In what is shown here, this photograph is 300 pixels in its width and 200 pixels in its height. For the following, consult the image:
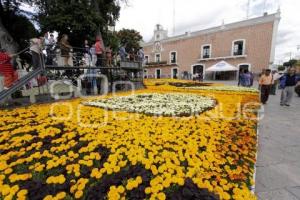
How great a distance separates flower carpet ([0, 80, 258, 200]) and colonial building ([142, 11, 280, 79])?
2337 centimetres

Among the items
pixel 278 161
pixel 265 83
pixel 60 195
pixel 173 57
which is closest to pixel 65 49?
pixel 60 195

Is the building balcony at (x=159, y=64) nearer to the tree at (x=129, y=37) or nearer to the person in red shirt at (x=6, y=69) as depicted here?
the tree at (x=129, y=37)

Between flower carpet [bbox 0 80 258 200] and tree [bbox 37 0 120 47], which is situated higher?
tree [bbox 37 0 120 47]

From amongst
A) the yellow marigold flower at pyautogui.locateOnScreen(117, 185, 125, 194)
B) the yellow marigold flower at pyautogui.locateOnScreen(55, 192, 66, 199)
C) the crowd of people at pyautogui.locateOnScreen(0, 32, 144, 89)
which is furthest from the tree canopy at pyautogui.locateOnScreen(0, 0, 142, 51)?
the yellow marigold flower at pyautogui.locateOnScreen(117, 185, 125, 194)

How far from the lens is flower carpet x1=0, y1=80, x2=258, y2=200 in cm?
190

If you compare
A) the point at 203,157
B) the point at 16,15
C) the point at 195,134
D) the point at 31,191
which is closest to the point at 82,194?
the point at 31,191

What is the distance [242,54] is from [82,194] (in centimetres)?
3038

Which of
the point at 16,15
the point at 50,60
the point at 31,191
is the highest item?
the point at 16,15

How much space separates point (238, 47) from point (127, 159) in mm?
30329

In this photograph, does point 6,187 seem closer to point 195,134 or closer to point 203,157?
point 203,157

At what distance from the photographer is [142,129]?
3.52m

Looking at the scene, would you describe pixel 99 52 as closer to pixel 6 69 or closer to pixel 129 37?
pixel 6 69

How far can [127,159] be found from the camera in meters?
2.48

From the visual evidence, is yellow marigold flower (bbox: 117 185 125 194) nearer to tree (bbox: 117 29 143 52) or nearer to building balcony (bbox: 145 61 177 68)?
building balcony (bbox: 145 61 177 68)
